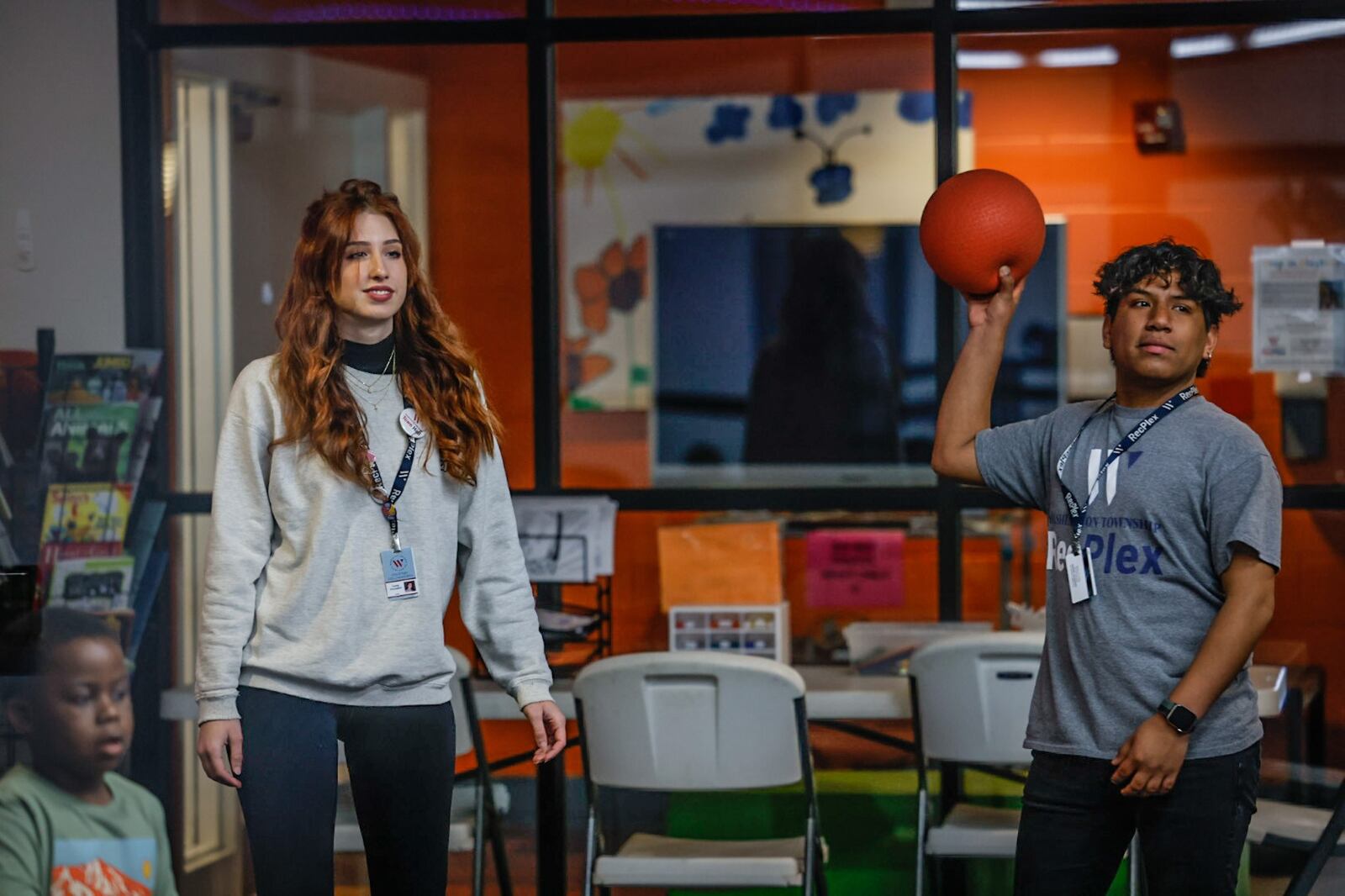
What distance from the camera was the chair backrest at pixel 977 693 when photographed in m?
3.43

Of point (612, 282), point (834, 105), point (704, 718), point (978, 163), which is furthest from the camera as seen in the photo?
point (612, 282)

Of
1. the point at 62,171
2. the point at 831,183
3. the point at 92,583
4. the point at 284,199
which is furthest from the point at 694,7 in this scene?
the point at 92,583

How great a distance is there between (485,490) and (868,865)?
76.8 inches

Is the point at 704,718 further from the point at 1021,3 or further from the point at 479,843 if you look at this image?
the point at 1021,3

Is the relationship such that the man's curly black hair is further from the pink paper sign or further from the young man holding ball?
the pink paper sign

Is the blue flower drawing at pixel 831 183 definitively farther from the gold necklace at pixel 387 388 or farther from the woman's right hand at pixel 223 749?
the woman's right hand at pixel 223 749

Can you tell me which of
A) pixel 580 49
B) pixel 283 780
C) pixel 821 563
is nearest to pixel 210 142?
pixel 580 49

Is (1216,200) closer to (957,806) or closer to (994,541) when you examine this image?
(994,541)

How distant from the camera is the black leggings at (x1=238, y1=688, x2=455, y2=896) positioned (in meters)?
2.24

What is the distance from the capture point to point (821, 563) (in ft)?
14.4

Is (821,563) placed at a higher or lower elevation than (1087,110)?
lower

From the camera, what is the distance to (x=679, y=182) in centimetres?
480

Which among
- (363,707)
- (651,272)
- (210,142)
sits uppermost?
(210,142)

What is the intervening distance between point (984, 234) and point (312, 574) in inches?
46.0
